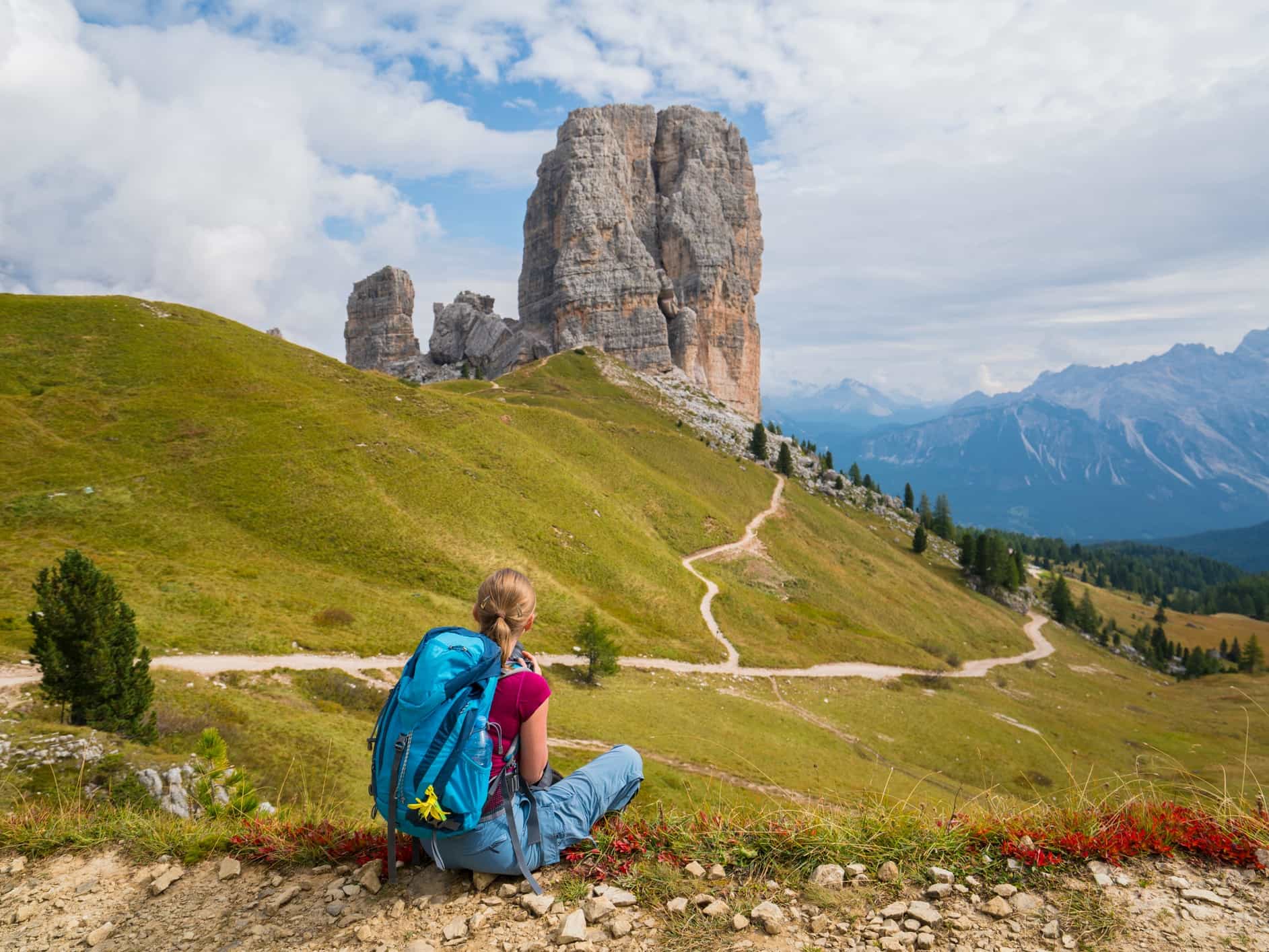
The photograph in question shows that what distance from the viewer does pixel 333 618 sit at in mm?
33469

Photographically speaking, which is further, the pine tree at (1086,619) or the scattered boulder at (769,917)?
the pine tree at (1086,619)

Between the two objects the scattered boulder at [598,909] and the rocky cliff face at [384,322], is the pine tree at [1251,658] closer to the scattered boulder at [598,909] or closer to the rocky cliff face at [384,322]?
the scattered boulder at [598,909]

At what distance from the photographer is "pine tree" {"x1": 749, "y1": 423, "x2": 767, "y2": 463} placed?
11812cm

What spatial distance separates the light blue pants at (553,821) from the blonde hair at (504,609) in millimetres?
1536

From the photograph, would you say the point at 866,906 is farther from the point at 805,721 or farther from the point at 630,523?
the point at 630,523

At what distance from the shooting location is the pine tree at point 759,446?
118125mm

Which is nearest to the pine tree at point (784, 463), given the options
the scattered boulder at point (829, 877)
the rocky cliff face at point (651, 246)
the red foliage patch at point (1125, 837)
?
the rocky cliff face at point (651, 246)

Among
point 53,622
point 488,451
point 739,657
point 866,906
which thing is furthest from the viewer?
point 488,451

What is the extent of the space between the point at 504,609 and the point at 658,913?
309cm

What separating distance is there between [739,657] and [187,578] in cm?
3675

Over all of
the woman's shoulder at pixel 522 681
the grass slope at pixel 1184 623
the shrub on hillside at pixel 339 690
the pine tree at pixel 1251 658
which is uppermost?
the woman's shoulder at pixel 522 681

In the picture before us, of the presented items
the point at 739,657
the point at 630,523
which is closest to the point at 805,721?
the point at 739,657

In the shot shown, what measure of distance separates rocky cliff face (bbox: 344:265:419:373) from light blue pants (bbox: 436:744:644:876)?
568 ft

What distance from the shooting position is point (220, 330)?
67750 mm
